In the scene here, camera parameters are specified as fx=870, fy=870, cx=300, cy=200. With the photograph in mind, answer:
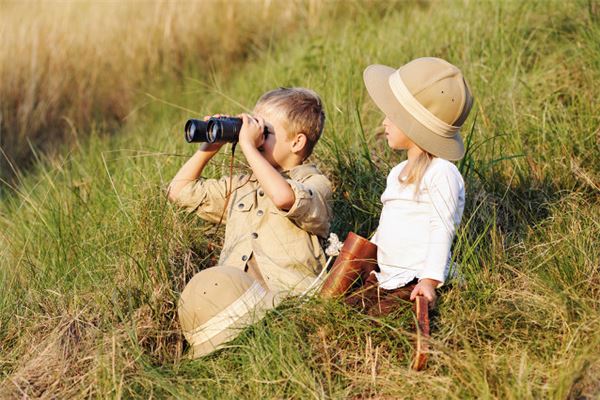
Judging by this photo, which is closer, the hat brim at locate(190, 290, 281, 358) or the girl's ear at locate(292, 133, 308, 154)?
the hat brim at locate(190, 290, 281, 358)

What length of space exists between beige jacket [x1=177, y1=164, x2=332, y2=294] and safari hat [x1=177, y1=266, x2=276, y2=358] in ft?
0.53

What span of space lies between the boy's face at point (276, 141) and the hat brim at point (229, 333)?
0.64 m

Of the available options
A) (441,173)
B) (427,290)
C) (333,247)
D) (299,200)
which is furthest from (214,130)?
(427,290)

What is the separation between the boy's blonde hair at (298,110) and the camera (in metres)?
3.52

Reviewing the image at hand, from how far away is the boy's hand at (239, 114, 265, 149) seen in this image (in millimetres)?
3369

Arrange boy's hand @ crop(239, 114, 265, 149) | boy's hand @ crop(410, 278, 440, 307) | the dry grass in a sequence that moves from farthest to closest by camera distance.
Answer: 1. the dry grass
2. boy's hand @ crop(239, 114, 265, 149)
3. boy's hand @ crop(410, 278, 440, 307)

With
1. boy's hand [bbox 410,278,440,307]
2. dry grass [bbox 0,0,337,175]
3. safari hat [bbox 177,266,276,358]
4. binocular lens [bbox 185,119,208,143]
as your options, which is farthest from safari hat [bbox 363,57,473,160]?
dry grass [bbox 0,0,337,175]

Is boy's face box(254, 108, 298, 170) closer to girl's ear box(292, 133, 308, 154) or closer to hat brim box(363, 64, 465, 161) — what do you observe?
girl's ear box(292, 133, 308, 154)

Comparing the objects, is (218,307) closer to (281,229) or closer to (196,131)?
(281,229)

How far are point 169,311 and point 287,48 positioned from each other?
3.52m

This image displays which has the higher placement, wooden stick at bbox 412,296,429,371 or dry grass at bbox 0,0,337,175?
wooden stick at bbox 412,296,429,371

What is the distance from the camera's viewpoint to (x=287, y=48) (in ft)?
21.4

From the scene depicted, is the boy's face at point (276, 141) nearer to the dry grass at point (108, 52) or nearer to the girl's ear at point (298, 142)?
the girl's ear at point (298, 142)

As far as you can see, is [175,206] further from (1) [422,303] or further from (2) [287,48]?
(2) [287,48]
